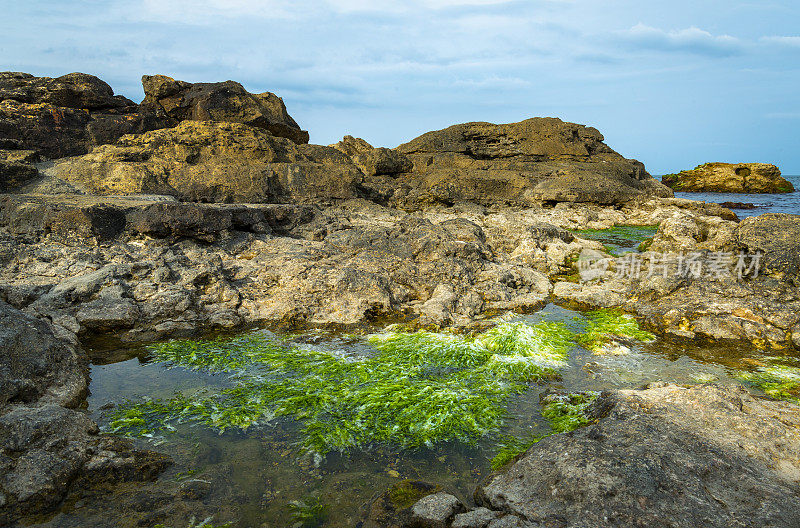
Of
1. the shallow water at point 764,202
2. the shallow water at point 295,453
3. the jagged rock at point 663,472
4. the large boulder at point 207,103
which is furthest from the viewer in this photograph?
the shallow water at point 764,202

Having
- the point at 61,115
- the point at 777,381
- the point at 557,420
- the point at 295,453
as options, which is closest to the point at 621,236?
the point at 777,381

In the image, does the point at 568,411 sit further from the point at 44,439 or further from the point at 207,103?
the point at 207,103

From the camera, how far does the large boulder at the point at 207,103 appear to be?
21344 mm

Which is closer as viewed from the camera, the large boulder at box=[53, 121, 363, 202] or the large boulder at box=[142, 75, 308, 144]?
the large boulder at box=[53, 121, 363, 202]

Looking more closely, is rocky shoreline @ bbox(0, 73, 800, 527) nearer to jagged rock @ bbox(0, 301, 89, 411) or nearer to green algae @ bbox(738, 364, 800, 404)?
jagged rock @ bbox(0, 301, 89, 411)

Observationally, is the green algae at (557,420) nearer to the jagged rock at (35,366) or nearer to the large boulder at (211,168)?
the jagged rock at (35,366)

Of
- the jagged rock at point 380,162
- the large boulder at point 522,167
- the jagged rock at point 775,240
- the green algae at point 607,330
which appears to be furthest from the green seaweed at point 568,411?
the jagged rock at point 380,162

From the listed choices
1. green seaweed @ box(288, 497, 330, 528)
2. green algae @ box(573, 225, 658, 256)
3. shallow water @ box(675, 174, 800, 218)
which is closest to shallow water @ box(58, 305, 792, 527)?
green seaweed @ box(288, 497, 330, 528)

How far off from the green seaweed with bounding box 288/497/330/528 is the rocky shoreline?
1.06 metres

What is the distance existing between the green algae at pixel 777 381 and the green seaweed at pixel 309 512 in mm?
5807

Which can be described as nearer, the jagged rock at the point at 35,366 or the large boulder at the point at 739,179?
the jagged rock at the point at 35,366

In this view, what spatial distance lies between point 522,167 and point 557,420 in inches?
1119

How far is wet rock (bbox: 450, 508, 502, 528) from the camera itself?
3.36 m

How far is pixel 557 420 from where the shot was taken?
5.34 m
